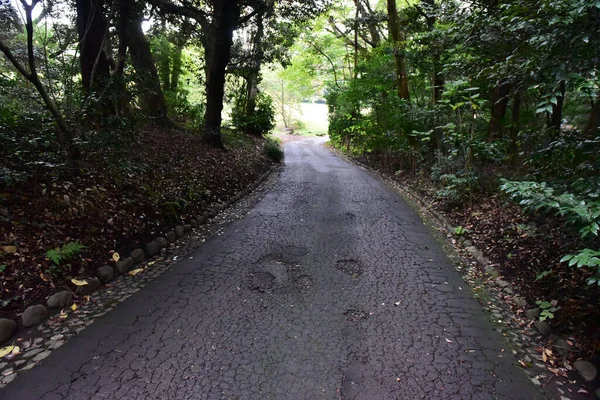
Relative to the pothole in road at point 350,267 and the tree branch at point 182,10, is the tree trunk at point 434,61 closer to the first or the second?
the tree branch at point 182,10

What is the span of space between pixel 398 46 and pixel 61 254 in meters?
9.75

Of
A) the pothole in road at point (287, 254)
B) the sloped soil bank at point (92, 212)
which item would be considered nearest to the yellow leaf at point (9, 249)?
the sloped soil bank at point (92, 212)

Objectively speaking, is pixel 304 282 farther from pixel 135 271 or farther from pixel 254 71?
pixel 254 71

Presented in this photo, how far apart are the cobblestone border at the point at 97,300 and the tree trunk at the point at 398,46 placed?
7.39 meters

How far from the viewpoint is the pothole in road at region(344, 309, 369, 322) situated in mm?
3475

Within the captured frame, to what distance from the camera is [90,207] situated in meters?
4.54

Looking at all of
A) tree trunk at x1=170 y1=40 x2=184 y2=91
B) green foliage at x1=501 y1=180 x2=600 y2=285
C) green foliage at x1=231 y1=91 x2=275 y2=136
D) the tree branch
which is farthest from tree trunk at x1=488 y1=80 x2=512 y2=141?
tree trunk at x1=170 y1=40 x2=184 y2=91

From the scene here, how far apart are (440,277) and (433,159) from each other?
623cm

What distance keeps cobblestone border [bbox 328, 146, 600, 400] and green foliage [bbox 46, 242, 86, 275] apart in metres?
4.43

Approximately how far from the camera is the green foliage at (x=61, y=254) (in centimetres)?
357

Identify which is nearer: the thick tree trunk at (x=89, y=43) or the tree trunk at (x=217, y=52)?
the thick tree trunk at (x=89, y=43)

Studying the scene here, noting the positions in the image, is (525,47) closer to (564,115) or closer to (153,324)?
(153,324)

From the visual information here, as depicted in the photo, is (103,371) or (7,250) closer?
(103,371)

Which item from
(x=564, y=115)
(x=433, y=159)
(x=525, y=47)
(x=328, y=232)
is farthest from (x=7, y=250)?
(x=564, y=115)
